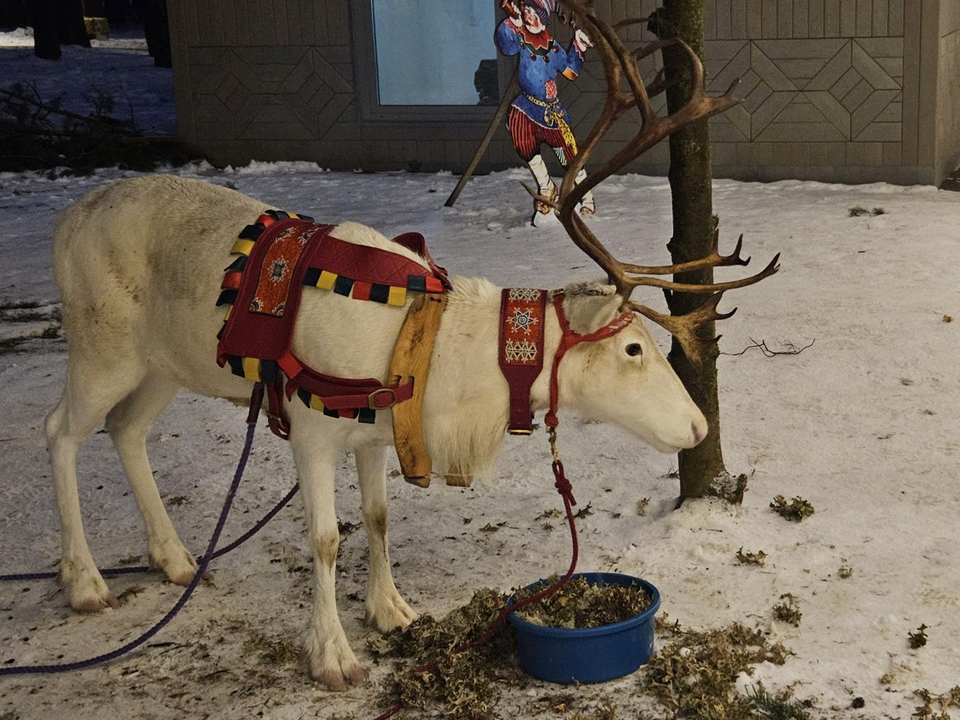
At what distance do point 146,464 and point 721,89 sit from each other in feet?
24.2

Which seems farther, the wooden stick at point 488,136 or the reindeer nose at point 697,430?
the wooden stick at point 488,136

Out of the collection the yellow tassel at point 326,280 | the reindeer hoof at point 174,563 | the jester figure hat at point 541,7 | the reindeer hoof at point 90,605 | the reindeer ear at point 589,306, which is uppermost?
the jester figure hat at point 541,7

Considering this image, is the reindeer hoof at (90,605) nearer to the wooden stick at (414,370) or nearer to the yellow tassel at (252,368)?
the yellow tassel at (252,368)

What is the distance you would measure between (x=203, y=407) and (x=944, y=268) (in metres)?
4.28

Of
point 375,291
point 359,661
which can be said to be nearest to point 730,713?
point 359,661

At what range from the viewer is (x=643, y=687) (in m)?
3.30

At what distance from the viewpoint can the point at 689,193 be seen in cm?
418

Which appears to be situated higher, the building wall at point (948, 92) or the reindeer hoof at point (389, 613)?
the building wall at point (948, 92)

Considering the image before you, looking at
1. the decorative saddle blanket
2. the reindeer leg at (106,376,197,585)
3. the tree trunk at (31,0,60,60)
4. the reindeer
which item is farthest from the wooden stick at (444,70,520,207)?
the tree trunk at (31,0,60,60)

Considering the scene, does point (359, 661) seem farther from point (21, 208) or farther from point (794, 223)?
point (21, 208)

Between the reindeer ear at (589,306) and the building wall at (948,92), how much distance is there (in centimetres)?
755

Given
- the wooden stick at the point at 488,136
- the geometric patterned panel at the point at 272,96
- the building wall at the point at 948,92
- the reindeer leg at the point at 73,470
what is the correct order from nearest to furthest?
the reindeer leg at the point at 73,470 → the wooden stick at the point at 488,136 → the building wall at the point at 948,92 → the geometric patterned panel at the point at 272,96

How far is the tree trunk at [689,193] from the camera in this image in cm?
A: 412

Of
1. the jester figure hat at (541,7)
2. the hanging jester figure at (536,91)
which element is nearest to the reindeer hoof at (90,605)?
the hanging jester figure at (536,91)
